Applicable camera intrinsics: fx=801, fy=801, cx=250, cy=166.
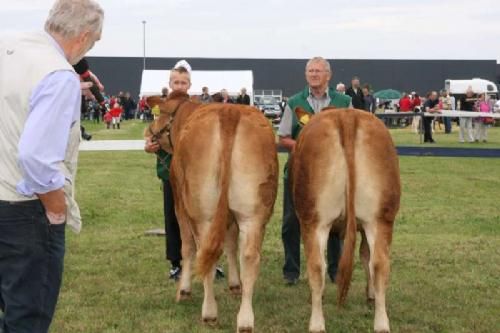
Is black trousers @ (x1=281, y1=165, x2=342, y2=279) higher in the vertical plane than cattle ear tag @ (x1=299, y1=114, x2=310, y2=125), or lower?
lower

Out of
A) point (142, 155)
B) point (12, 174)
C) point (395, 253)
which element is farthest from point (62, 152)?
Result: point (142, 155)

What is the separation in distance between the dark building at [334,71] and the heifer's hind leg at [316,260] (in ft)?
210

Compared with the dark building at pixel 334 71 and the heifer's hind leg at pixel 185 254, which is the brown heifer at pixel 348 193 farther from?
the dark building at pixel 334 71

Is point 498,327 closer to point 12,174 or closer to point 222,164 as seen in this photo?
point 222,164

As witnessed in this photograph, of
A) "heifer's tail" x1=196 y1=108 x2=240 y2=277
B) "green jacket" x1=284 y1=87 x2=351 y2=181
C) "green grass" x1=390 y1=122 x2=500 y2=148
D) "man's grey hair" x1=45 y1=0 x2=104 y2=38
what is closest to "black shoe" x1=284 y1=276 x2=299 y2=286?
"green jacket" x1=284 y1=87 x2=351 y2=181

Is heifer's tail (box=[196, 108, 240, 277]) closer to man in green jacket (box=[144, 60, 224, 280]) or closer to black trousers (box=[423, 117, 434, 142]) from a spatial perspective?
man in green jacket (box=[144, 60, 224, 280])

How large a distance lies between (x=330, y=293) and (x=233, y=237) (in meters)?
1.02

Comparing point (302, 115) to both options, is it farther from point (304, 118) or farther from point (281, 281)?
point (281, 281)

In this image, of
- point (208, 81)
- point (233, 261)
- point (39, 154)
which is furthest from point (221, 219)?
point (208, 81)

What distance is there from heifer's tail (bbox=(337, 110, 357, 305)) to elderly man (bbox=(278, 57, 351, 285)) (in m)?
1.49

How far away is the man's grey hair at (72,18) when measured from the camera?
3.73 m

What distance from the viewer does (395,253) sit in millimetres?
9047

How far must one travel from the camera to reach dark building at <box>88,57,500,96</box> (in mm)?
70562

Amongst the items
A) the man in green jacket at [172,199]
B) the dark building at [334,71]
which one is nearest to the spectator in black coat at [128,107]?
the dark building at [334,71]
